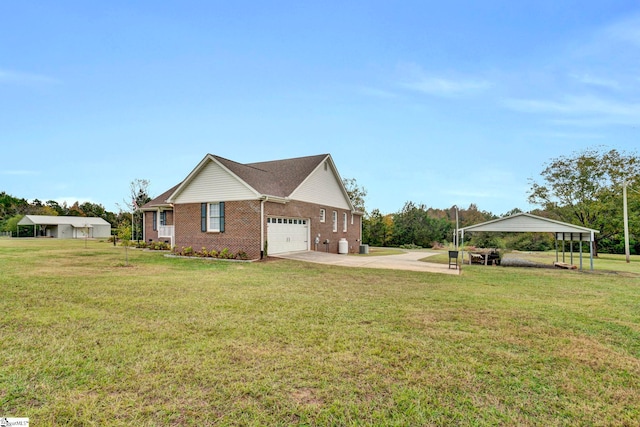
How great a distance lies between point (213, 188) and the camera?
17.4 metres

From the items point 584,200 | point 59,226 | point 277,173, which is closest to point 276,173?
point 277,173

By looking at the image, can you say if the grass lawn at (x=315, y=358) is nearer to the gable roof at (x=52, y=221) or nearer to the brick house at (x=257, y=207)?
the brick house at (x=257, y=207)

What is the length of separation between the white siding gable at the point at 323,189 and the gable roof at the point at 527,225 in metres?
9.24

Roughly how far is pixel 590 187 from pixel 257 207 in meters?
28.6

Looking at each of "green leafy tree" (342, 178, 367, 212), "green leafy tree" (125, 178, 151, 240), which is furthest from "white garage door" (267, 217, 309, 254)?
"green leafy tree" (125, 178, 151, 240)

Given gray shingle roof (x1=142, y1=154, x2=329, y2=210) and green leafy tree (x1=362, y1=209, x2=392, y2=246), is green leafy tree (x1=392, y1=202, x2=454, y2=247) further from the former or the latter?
gray shingle roof (x1=142, y1=154, x2=329, y2=210)

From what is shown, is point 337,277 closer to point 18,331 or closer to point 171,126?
point 18,331

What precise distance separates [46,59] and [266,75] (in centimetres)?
1041

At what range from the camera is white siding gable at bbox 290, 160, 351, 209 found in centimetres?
1915

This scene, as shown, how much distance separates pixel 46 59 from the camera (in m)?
15.0

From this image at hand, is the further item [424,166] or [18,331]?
[424,166]

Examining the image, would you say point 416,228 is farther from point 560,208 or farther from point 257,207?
point 257,207

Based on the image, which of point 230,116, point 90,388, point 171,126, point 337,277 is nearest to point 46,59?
point 171,126

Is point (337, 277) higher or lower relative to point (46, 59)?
lower
